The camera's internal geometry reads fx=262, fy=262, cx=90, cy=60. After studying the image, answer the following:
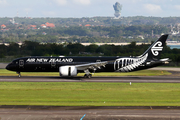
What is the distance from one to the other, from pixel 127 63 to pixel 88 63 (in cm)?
793

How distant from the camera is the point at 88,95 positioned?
33.8m

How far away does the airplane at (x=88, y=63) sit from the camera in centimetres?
5166

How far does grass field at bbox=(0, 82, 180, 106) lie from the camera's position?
96.1 feet

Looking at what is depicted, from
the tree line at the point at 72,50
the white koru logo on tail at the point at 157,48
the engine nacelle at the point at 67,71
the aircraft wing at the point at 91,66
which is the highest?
the tree line at the point at 72,50

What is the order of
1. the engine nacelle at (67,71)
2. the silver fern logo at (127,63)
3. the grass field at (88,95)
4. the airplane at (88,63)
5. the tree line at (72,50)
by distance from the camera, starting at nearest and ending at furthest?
the grass field at (88,95), the engine nacelle at (67,71), the airplane at (88,63), the silver fern logo at (127,63), the tree line at (72,50)

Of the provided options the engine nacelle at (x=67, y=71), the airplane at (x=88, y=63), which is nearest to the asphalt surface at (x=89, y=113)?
the engine nacelle at (x=67, y=71)

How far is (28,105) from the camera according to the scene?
2769cm

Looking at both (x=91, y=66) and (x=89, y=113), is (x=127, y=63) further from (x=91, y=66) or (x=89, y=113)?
(x=89, y=113)

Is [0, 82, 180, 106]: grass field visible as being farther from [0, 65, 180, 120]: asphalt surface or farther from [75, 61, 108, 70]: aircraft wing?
[75, 61, 108, 70]: aircraft wing

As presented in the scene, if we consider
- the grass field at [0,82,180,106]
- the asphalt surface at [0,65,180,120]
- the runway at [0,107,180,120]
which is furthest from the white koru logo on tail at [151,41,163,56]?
the runway at [0,107,180,120]

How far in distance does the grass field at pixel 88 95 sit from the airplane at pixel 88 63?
32.0 ft

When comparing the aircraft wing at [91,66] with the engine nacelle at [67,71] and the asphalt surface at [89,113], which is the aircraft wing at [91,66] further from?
the asphalt surface at [89,113]

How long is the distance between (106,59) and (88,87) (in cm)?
1407

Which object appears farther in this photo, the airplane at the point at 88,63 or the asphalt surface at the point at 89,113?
the airplane at the point at 88,63
